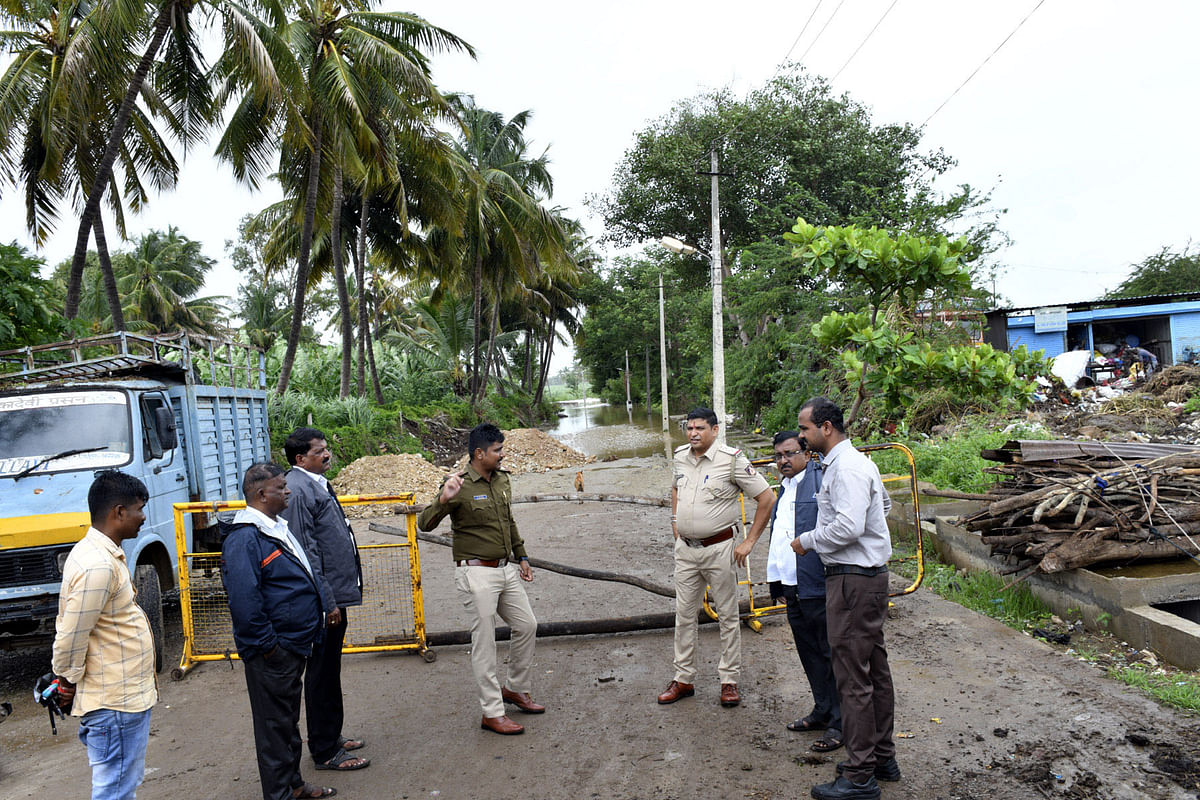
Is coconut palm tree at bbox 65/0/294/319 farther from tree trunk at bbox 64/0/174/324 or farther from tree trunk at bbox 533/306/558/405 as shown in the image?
tree trunk at bbox 533/306/558/405

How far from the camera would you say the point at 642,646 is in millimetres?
6578

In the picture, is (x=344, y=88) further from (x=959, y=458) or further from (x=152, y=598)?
(x=959, y=458)

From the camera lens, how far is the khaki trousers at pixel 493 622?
4.94 metres

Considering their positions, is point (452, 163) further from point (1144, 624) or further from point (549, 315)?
point (549, 315)

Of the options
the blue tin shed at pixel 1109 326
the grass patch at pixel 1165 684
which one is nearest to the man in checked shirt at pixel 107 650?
the grass patch at pixel 1165 684

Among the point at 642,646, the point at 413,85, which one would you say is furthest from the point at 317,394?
the point at 642,646

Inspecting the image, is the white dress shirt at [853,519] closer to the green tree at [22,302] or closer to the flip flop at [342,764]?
the flip flop at [342,764]

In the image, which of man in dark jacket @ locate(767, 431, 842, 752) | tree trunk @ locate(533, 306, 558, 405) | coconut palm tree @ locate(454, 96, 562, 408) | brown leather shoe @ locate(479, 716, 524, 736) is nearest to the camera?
man in dark jacket @ locate(767, 431, 842, 752)

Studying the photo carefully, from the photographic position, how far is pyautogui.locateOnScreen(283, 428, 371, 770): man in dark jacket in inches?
179

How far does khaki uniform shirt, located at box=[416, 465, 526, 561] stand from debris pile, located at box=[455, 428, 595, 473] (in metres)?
18.7

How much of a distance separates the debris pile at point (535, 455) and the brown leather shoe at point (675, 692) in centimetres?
1859

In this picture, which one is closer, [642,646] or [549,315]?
[642,646]

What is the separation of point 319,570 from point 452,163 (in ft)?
59.9

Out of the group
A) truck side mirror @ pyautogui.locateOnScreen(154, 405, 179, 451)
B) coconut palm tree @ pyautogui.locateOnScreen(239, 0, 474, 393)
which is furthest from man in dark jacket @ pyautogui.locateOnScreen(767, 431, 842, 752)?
coconut palm tree @ pyautogui.locateOnScreen(239, 0, 474, 393)
